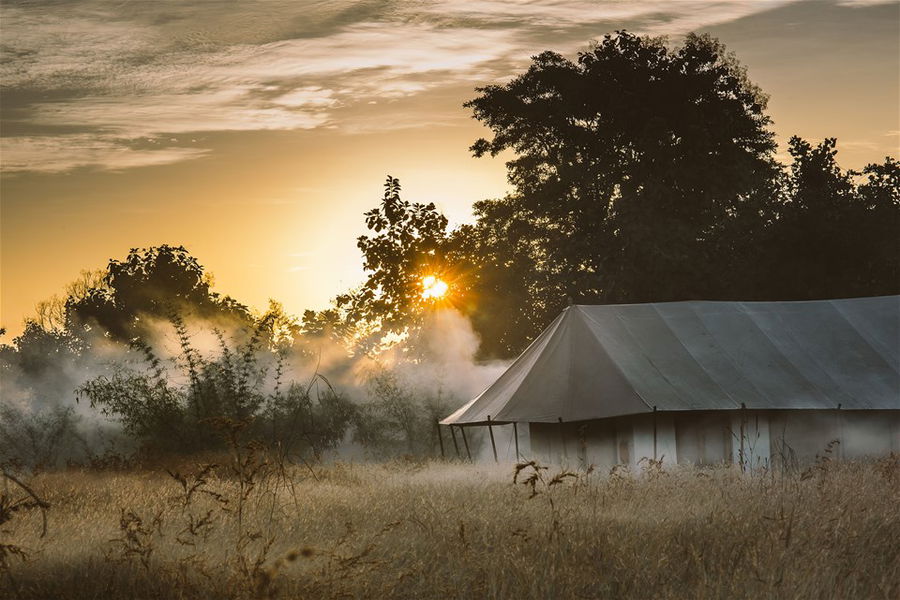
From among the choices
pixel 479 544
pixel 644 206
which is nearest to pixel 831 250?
pixel 644 206

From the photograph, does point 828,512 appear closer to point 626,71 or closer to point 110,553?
point 110,553

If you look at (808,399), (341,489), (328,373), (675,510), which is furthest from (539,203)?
(675,510)

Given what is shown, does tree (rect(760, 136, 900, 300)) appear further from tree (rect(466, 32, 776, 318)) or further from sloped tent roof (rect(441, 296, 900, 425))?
sloped tent roof (rect(441, 296, 900, 425))

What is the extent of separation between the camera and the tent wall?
68.5ft

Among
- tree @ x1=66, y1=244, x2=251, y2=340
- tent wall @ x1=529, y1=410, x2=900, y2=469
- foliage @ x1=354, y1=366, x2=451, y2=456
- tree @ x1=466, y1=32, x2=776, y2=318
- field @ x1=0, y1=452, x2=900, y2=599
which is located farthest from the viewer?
tree @ x1=66, y1=244, x2=251, y2=340

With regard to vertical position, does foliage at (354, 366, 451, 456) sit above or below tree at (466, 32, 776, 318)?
below

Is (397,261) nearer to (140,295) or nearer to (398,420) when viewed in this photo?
(398,420)

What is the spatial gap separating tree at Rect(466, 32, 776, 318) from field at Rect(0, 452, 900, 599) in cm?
2045

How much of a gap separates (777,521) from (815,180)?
104 ft

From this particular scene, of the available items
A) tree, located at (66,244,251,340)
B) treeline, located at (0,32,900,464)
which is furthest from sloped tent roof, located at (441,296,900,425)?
tree, located at (66,244,251,340)

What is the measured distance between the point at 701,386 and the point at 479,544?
13.5m

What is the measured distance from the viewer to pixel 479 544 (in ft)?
27.7

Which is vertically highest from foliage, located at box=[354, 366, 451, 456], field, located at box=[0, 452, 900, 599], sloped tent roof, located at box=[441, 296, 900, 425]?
field, located at box=[0, 452, 900, 599]

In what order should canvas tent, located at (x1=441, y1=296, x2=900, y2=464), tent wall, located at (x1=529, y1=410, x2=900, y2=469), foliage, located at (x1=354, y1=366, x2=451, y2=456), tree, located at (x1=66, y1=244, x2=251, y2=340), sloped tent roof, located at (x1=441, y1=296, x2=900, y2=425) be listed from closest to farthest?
sloped tent roof, located at (x1=441, y1=296, x2=900, y2=425) < canvas tent, located at (x1=441, y1=296, x2=900, y2=464) < tent wall, located at (x1=529, y1=410, x2=900, y2=469) < foliage, located at (x1=354, y1=366, x2=451, y2=456) < tree, located at (x1=66, y1=244, x2=251, y2=340)
